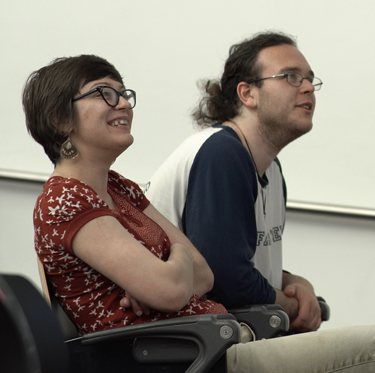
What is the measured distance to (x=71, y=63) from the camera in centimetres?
143

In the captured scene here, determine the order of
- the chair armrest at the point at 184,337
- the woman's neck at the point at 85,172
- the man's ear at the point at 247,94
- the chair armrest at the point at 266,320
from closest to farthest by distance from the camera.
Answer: the chair armrest at the point at 184,337 → the woman's neck at the point at 85,172 → the chair armrest at the point at 266,320 → the man's ear at the point at 247,94

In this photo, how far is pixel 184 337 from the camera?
1214 mm

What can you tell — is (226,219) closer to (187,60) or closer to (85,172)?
(85,172)

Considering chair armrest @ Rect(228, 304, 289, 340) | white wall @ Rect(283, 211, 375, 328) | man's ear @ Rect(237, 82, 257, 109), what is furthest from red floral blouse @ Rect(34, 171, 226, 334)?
white wall @ Rect(283, 211, 375, 328)

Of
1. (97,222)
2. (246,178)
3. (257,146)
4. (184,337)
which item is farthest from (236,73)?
(184,337)

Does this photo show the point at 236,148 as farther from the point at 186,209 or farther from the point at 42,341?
the point at 42,341

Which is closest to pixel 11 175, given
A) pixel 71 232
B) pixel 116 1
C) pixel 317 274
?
pixel 116 1

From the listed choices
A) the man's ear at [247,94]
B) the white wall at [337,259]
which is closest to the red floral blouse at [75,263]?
the man's ear at [247,94]

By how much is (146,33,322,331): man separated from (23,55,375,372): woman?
7.8 inches

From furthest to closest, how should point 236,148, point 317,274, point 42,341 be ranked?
point 317,274 → point 236,148 → point 42,341

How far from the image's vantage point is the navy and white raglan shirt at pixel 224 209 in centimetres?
167

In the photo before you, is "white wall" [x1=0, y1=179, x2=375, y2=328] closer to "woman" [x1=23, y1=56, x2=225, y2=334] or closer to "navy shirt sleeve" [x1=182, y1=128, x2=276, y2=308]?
"navy shirt sleeve" [x1=182, y1=128, x2=276, y2=308]

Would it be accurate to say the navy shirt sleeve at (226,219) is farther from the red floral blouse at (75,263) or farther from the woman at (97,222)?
the red floral blouse at (75,263)

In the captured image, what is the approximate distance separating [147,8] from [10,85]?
81 centimetres
